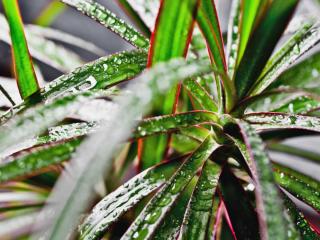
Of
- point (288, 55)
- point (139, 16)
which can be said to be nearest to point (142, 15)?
point (139, 16)


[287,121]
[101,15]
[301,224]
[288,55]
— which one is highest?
[101,15]

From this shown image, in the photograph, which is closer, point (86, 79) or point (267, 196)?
point (267, 196)

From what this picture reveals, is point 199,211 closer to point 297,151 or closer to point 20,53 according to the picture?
point 20,53

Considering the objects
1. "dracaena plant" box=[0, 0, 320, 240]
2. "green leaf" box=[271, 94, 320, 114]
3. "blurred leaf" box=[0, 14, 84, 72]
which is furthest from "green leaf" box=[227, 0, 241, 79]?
"blurred leaf" box=[0, 14, 84, 72]

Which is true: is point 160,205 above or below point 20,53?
below

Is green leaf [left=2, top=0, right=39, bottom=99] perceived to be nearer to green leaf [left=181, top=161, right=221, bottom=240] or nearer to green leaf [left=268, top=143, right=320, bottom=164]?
green leaf [left=181, top=161, right=221, bottom=240]

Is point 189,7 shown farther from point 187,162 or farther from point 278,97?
point 278,97
